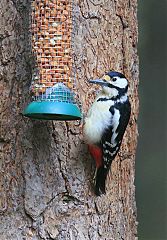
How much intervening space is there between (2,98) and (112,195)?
0.78 metres

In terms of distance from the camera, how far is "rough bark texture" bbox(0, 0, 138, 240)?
477cm

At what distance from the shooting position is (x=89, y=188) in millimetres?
4832

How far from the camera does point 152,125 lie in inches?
362

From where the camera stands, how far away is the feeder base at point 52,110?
4445 millimetres

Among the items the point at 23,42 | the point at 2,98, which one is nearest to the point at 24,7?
the point at 23,42

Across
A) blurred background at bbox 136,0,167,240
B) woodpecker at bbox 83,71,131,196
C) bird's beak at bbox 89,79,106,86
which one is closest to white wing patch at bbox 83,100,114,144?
woodpecker at bbox 83,71,131,196

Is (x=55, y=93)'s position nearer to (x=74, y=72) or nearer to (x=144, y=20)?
(x=74, y=72)

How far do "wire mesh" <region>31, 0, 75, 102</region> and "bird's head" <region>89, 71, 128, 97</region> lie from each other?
19cm

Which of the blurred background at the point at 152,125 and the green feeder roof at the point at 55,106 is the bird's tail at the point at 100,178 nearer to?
the green feeder roof at the point at 55,106

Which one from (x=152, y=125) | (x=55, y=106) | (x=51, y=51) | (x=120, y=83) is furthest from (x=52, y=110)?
(x=152, y=125)

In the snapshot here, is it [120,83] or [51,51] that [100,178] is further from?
[51,51]

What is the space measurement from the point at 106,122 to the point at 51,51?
0.47 m

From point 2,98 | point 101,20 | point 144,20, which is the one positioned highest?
point 101,20

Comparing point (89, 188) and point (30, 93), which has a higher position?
point (30, 93)
